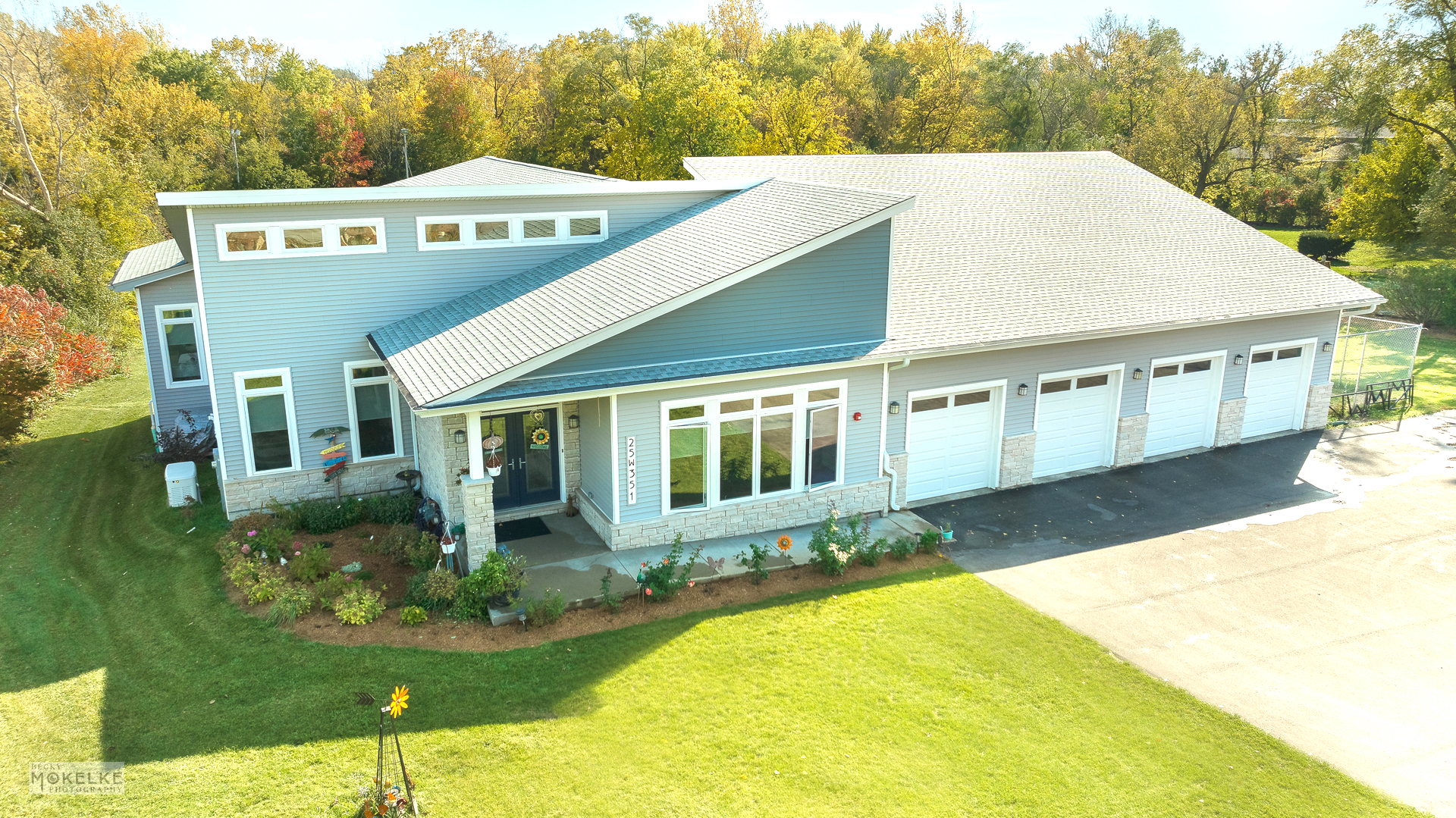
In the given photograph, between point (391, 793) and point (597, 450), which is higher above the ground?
point (597, 450)

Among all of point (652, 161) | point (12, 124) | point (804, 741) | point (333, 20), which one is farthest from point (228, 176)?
point (333, 20)

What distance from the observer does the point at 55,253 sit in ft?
91.6

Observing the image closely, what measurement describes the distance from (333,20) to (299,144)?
81.6m

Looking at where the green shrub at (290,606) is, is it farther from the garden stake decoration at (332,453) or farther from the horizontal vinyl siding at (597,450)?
the horizontal vinyl siding at (597,450)

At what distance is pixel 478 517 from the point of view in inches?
444

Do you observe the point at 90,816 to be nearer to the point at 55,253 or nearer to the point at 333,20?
the point at 55,253

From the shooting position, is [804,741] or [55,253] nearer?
[804,741]

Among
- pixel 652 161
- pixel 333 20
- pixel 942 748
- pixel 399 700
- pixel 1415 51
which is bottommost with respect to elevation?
pixel 942 748

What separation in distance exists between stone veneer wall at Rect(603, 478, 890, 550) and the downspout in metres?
0.14

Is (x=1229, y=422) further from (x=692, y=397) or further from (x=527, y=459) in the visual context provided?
(x=527, y=459)

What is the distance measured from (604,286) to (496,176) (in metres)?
8.16

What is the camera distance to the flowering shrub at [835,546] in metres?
11.9

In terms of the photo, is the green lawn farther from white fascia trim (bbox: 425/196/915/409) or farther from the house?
white fascia trim (bbox: 425/196/915/409)

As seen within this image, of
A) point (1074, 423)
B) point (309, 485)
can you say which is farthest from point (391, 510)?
point (1074, 423)
